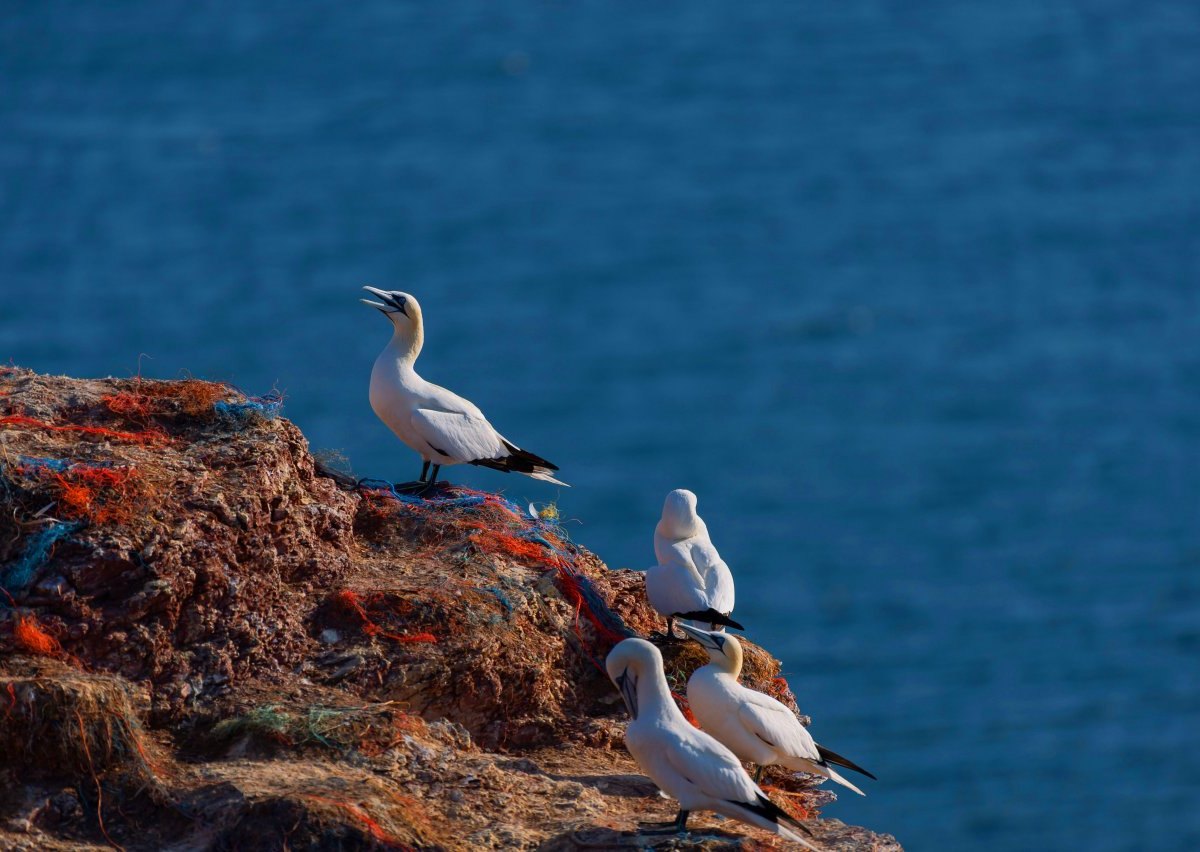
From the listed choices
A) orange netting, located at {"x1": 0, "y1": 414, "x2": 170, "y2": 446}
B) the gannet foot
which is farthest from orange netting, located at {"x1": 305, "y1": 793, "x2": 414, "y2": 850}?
orange netting, located at {"x1": 0, "y1": 414, "x2": 170, "y2": 446}

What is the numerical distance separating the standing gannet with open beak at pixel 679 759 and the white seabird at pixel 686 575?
1.51 metres

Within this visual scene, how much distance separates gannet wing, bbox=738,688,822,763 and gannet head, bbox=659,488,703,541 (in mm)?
2129

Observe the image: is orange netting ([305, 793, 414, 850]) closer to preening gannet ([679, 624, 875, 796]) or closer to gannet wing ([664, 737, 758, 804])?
gannet wing ([664, 737, 758, 804])

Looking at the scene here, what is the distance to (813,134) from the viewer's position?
81125mm

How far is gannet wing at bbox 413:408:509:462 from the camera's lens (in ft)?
52.2

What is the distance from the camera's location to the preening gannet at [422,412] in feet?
52.3

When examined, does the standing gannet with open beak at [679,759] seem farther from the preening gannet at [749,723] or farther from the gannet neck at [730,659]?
the gannet neck at [730,659]

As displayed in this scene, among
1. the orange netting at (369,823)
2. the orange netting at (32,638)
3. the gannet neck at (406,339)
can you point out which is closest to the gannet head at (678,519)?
the gannet neck at (406,339)

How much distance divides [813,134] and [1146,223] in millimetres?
15297

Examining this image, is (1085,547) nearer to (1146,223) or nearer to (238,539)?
(1146,223)

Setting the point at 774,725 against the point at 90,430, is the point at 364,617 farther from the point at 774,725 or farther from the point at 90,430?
the point at 774,725

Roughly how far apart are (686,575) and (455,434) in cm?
257

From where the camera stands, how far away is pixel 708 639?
45.1ft

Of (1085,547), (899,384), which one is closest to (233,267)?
(899,384)
